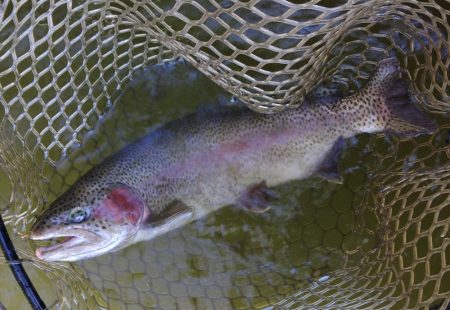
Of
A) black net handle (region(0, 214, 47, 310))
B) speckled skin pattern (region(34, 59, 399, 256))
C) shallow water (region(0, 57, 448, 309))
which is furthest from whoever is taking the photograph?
shallow water (region(0, 57, 448, 309))

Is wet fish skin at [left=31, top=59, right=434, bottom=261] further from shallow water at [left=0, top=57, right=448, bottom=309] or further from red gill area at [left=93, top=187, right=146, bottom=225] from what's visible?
shallow water at [left=0, top=57, right=448, bottom=309]

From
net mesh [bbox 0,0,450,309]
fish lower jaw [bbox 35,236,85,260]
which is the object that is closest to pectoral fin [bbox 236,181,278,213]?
net mesh [bbox 0,0,450,309]

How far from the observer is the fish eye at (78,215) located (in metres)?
1.99

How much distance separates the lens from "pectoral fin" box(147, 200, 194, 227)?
2.12 m

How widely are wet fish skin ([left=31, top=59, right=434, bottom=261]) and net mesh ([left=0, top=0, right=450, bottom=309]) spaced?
0.14 m

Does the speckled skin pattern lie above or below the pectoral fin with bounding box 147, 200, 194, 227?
above

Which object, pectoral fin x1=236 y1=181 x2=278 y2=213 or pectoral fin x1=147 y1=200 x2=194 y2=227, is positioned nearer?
pectoral fin x1=147 y1=200 x2=194 y2=227

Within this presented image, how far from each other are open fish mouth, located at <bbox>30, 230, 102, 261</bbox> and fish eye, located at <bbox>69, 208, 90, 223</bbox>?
0.04m

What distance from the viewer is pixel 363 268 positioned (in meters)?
2.37

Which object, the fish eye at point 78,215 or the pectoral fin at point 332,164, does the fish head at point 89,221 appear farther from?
the pectoral fin at point 332,164

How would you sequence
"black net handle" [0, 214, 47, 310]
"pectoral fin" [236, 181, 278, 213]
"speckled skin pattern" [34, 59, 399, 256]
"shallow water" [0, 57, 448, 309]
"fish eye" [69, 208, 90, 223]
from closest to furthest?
"black net handle" [0, 214, 47, 310] → "fish eye" [69, 208, 90, 223] → "speckled skin pattern" [34, 59, 399, 256] → "pectoral fin" [236, 181, 278, 213] → "shallow water" [0, 57, 448, 309]

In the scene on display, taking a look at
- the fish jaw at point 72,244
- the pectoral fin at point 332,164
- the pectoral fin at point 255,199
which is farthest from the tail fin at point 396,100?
the fish jaw at point 72,244

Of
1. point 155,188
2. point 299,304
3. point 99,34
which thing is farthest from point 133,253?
point 99,34

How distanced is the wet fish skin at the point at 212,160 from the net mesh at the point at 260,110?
0.14 metres
